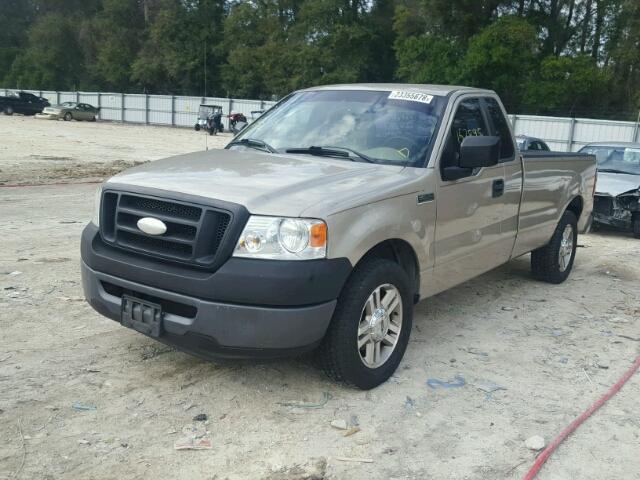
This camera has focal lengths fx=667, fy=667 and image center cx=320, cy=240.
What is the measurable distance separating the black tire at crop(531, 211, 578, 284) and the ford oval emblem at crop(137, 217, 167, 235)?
4543mm

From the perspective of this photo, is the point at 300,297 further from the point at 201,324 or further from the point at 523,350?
the point at 523,350

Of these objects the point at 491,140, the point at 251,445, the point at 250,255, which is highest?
the point at 491,140

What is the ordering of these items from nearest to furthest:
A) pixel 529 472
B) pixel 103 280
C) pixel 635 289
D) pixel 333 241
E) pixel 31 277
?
pixel 529 472, pixel 333 241, pixel 103 280, pixel 31 277, pixel 635 289

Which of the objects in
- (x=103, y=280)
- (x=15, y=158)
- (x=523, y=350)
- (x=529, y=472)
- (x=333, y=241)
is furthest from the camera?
(x=15, y=158)

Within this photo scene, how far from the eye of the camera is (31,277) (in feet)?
20.7

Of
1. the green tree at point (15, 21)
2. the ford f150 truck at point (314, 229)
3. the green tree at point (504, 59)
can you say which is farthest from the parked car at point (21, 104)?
the ford f150 truck at point (314, 229)

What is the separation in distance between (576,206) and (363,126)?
3.57 metres

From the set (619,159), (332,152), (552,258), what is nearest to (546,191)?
(552,258)

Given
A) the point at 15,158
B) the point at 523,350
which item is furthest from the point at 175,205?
the point at 15,158

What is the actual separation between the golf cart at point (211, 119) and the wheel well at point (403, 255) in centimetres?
3660

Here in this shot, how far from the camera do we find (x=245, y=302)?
358cm

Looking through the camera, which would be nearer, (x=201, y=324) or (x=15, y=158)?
(x=201, y=324)

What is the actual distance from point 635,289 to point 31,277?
6.24 metres

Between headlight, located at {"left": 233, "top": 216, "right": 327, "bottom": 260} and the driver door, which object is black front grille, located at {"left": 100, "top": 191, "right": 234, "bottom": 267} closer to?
headlight, located at {"left": 233, "top": 216, "right": 327, "bottom": 260}
